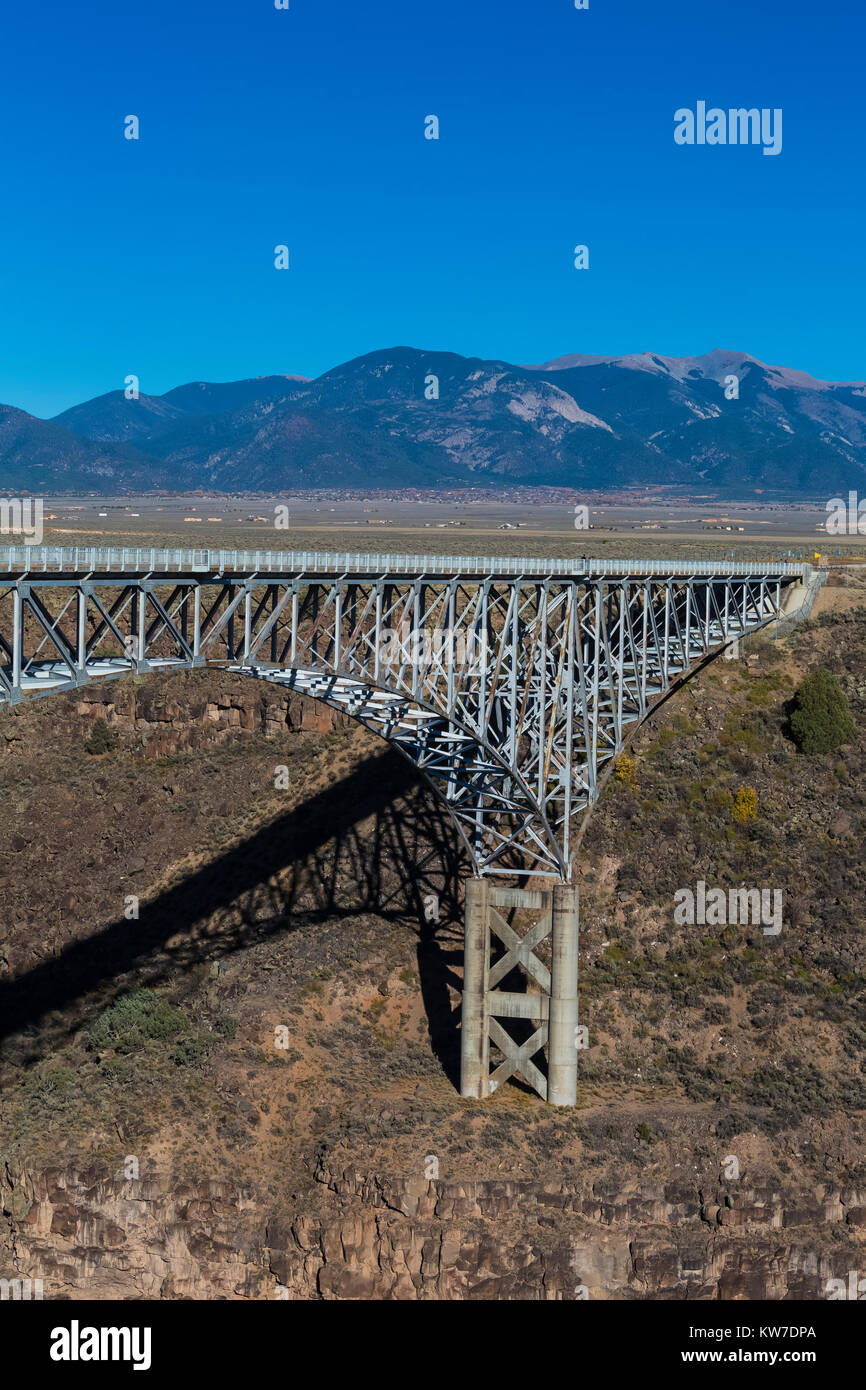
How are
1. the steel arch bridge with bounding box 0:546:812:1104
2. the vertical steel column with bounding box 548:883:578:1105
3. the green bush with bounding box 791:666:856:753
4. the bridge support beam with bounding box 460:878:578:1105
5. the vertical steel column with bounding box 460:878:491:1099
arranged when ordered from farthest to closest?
the green bush with bounding box 791:666:856:753 < the vertical steel column with bounding box 460:878:491:1099 < the bridge support beam with bounding box 460:878:578:1105 < the vertical steel column with bounding box 548:883:578:1105 < the steel arch bridge with bounding box 0:546:812:1104

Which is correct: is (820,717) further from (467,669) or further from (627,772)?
(467,669)

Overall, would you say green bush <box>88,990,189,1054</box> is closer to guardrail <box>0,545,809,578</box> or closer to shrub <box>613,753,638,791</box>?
guardrail <box>0,545,809,578</box>

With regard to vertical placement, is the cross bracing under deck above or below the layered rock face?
above

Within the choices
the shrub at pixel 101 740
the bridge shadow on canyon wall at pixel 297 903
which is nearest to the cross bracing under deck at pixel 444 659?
the bridge shadow on canyon wall at pixel 297 903

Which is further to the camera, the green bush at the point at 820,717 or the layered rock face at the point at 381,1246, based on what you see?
the green bush at the point at 820,717

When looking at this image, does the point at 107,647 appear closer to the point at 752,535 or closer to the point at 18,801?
the point at 18,801

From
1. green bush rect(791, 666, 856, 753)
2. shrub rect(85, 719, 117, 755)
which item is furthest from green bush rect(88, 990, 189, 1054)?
green bush rect(791, 666, 856, 753)

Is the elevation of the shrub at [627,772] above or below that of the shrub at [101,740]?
below

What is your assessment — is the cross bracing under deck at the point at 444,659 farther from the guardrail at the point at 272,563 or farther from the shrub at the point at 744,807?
the shrub at the point at 744,807
